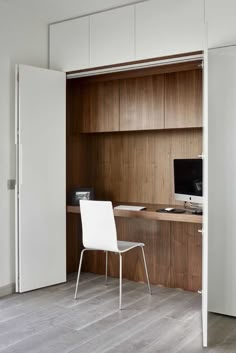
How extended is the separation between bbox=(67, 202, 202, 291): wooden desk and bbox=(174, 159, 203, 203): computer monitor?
0.25 meters

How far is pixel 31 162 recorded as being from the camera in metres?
4.05

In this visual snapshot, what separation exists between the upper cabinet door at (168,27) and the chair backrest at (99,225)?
1.35 m

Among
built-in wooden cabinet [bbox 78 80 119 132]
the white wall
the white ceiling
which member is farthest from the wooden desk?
the white ceiling

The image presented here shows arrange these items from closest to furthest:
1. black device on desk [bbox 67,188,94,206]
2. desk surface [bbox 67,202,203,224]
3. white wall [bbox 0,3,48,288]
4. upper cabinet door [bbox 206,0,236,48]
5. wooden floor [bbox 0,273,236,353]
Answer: wooden floor [bbox 0,273,236,353] → upper cabinet door [bbox 206,0,236,48] → desk surface [bbox 67,202,203,224] → white wall [bbox 0,3,48,288] → black device on desk [bbox 67,188,94,206]

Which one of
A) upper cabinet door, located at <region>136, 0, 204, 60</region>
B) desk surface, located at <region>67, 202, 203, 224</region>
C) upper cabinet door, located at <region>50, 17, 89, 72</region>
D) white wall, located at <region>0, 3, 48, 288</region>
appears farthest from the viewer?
upper cabinet door, located at <region>50, 17, 89, 72</region>

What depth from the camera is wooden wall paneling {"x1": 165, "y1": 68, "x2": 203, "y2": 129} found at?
4020mm

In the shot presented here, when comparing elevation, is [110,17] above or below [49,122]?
above

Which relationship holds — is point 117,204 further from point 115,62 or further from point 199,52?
point 199,52

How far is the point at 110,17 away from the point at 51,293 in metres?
2.61

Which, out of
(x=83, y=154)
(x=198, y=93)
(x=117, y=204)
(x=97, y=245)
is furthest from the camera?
(x=83, y=154)

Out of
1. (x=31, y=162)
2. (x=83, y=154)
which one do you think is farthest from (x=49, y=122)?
(x=83, y=154)

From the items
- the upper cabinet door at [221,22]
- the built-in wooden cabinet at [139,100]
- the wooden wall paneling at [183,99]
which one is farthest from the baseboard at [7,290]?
the upper cabinet door at [221,22]

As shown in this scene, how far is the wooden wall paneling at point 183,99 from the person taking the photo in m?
4.02

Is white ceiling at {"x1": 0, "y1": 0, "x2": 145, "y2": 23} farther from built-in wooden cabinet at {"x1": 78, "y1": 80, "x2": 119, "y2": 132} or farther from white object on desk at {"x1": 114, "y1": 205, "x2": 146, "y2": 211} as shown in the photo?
white object on desk at {"x1": 114, "y1": 205, "x2": 146, "y2": 211}
